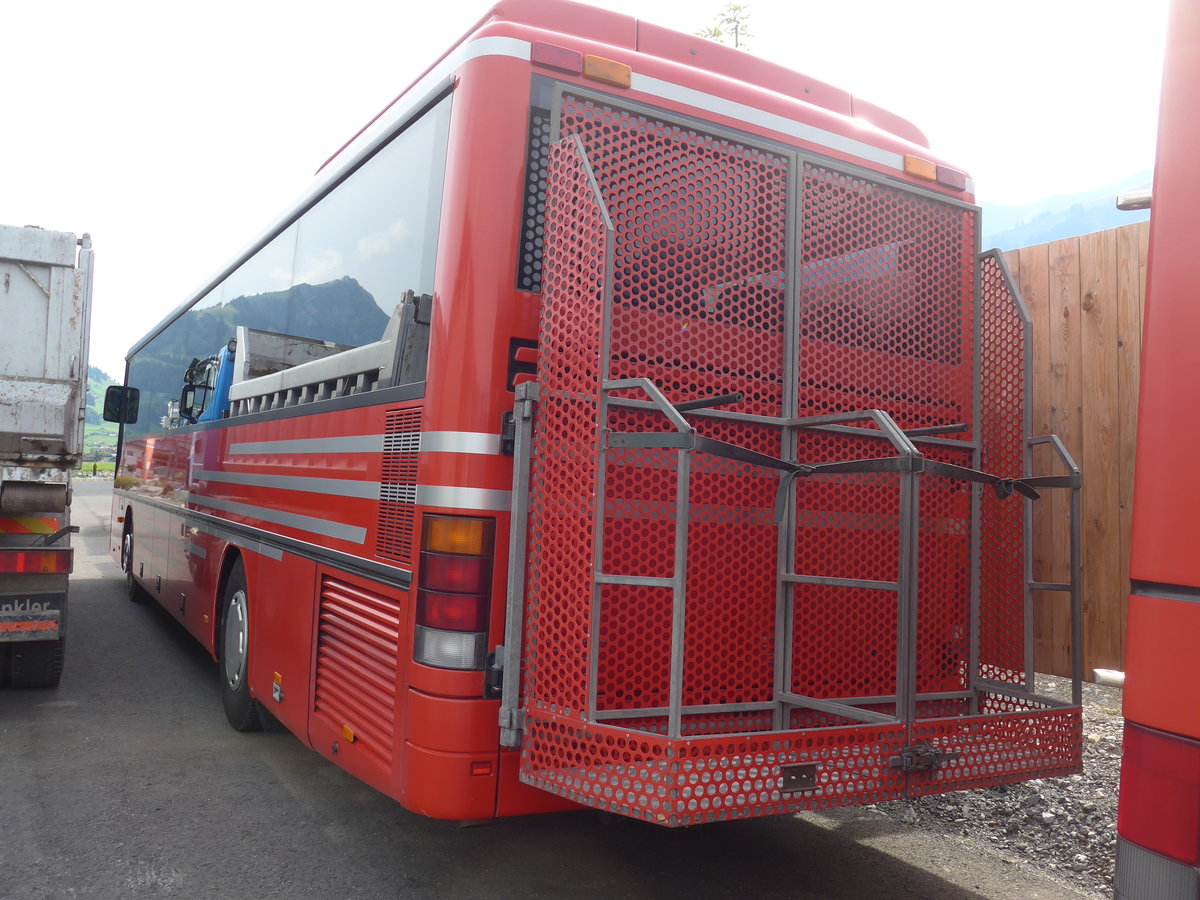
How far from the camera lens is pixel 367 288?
170 inches

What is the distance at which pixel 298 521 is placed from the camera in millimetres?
4723

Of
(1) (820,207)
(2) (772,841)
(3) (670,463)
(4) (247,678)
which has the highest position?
(1) (820,207)

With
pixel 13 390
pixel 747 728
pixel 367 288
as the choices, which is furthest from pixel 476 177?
pixel 13 390

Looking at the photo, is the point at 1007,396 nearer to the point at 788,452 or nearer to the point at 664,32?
the point at 788,452

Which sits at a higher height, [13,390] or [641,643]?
[13,390]

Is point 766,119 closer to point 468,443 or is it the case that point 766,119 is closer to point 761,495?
point 761,495

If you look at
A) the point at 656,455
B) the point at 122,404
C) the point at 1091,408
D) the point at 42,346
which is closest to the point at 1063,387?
the point at 1091,408

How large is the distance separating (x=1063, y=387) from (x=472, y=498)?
367 cm

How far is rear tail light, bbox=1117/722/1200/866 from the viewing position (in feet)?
6.03

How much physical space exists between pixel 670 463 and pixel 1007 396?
6.34ft

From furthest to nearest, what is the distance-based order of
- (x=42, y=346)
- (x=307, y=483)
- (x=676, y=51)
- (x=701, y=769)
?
(x=42, y=346) → (x=307, y=483) → (x=676, y=51) → (x=701, y=769)

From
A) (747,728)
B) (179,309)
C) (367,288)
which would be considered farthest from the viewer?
(179,309)

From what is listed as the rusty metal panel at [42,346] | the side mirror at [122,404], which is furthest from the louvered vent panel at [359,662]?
the side mirror at [122,404]

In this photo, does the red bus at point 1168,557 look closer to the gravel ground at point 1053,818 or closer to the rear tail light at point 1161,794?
the rear tail light at point 1161,794
